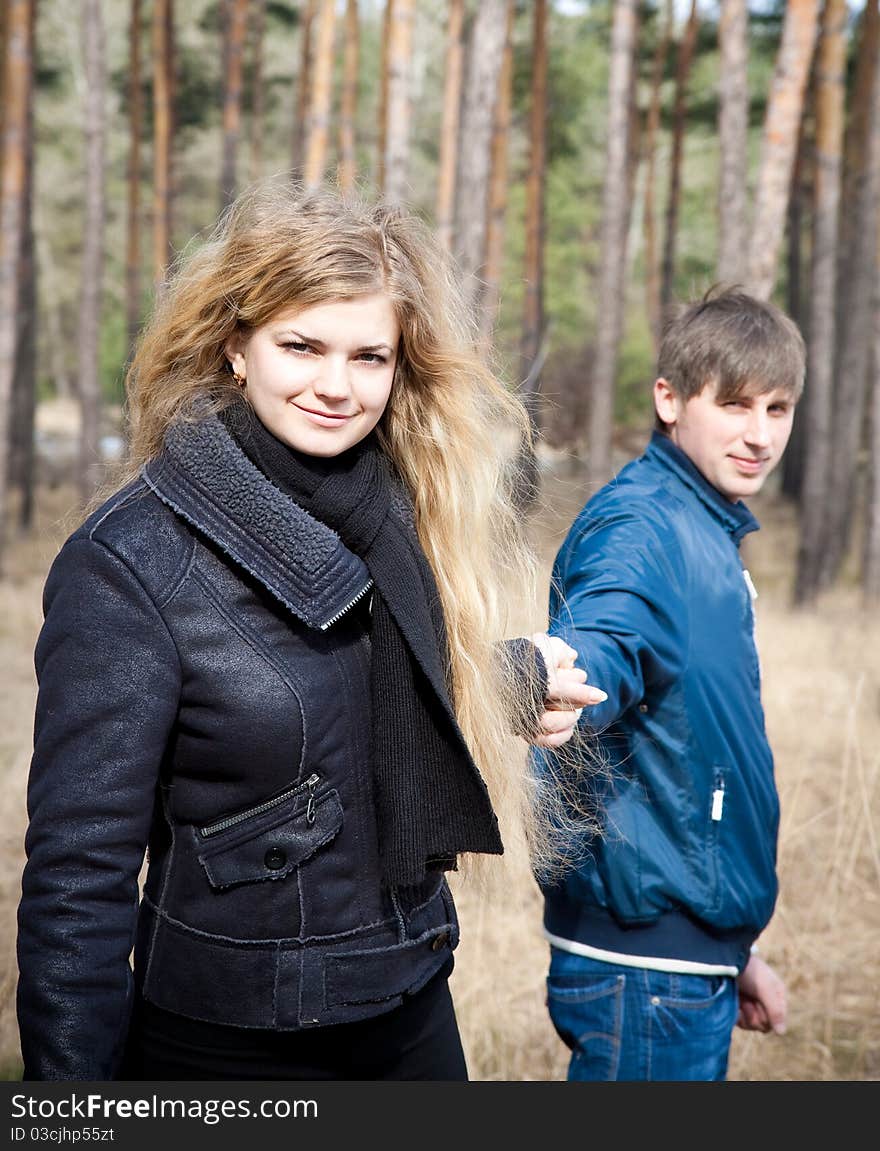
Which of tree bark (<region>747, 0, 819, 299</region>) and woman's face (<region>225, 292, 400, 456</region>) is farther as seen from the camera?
tree bark (<region>747, 0, 819, 299</region>)

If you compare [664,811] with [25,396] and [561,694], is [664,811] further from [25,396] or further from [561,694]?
[25,396]

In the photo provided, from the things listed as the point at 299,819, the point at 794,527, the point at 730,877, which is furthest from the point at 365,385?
the point at 794,527

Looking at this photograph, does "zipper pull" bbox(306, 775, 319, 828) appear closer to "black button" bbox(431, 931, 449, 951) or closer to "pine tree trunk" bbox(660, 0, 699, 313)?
"black button" bbox(431, 931, 449, 951)

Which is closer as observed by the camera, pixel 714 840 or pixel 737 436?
pixel 714 840

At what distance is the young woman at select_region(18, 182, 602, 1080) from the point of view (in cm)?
165

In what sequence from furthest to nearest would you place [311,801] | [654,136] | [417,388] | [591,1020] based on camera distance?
1. [654,136]
2. [591,1020]
3. [417,388]
4. [311,801]

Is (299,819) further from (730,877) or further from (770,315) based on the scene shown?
(770,315)

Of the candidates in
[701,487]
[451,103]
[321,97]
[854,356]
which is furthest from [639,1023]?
[451,103]

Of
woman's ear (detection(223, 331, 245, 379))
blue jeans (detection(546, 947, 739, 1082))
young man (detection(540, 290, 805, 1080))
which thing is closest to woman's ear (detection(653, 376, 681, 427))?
young man (detection(540, 290, 805, 1080))

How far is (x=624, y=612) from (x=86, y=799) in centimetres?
109

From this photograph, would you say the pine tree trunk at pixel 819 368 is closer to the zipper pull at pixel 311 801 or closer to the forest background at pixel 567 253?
the forest background at pixel 567 253

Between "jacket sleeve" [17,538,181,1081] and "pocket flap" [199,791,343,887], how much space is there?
134mm

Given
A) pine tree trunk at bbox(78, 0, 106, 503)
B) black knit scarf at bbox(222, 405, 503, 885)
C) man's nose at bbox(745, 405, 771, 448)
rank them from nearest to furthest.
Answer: black knit scarf at bbox(222, 405, 503, 885) < man's nose at bbox(745, 405, 771, 448) < pine tree trunk at bbox(78, 0, 106, 503)

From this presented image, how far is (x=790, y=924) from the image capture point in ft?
15.6
